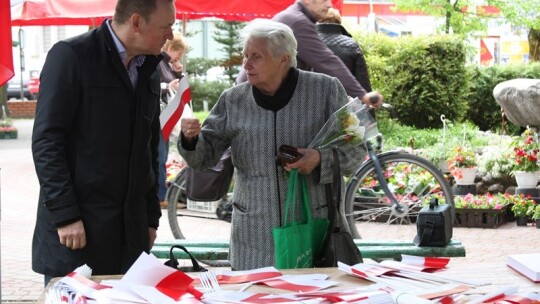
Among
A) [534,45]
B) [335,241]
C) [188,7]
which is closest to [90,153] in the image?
[335,241]

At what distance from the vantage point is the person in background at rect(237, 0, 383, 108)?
22.5 feet

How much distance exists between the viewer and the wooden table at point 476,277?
339 cm

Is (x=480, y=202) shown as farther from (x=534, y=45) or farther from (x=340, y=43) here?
(x=534, y=45)

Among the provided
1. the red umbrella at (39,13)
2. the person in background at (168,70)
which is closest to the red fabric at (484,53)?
the red umbrella at (39,13)

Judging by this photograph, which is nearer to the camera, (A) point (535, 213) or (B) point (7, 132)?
(A) point (535, 213)

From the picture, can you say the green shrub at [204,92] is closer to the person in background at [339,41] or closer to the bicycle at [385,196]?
the bicycle at [385,196]

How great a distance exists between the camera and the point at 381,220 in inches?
347

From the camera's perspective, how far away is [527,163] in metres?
11.4

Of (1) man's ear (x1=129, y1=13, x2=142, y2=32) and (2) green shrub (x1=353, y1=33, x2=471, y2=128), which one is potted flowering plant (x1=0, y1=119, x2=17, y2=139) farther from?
(1) man's ear (x1=129, y1=13, x2=142, y2=32)

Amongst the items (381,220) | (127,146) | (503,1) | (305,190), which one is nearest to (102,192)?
(127,146)

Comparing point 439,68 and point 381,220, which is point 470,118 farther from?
point 381,220

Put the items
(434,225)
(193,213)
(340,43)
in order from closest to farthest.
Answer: (434,225) → (340,43) → (193,213)

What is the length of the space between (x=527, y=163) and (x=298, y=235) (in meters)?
7.36

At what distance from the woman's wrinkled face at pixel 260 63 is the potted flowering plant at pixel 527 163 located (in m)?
7.13
